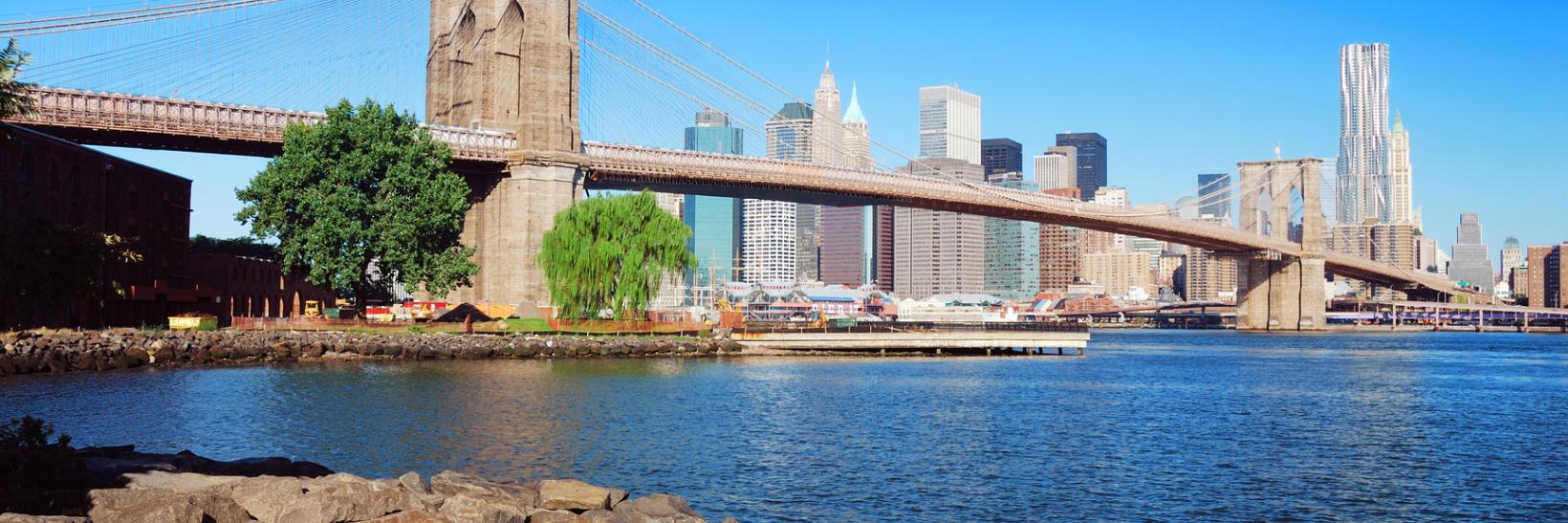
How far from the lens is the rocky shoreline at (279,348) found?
141 feet

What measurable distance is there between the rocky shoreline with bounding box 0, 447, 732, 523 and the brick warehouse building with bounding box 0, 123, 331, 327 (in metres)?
29.3

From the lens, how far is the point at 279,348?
51.8 meters

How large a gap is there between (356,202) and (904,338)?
26924 mm

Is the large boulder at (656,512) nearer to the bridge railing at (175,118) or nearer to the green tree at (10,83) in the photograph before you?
the green tree at (10,83)

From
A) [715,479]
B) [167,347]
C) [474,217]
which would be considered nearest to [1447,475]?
[715,479]

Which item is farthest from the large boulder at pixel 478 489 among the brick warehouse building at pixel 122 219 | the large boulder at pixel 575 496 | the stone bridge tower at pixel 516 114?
the stone bridge tower at pixel 516 114

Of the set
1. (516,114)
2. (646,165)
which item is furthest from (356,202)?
(646,165)

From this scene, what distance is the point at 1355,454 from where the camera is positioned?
30.1 metres

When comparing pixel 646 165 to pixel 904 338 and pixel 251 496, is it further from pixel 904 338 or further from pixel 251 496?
pixel 251 496

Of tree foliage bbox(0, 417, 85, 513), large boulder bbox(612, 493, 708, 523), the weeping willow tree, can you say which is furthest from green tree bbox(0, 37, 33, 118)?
the weeping willow tree

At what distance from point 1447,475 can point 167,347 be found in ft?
132

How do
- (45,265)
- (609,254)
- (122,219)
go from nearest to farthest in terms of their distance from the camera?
(45,265), (122,219), (609,254)

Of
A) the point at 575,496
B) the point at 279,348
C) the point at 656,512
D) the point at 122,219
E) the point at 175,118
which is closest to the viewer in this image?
the point at 575,496

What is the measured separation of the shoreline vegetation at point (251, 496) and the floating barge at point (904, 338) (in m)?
48.1
